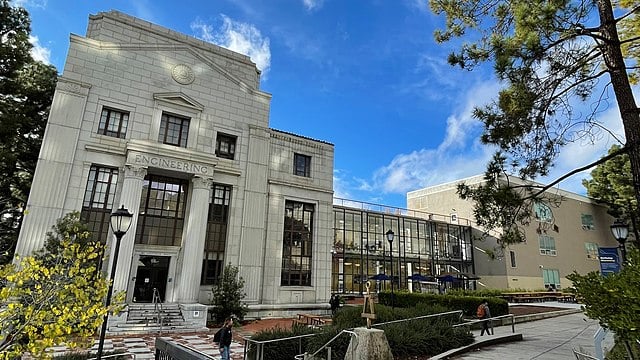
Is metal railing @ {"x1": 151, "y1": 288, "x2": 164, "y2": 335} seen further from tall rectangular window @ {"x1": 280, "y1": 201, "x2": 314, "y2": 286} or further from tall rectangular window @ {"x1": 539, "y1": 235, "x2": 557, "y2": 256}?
tall rectangular window @ {"x1": 539, "y1": 235, "x2": 557, "y2": 256}

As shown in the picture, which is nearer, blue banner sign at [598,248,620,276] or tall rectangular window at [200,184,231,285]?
blue banner sign at [598,248,620,276]

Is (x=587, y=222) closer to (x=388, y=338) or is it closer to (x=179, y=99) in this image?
(x=388, y=338)

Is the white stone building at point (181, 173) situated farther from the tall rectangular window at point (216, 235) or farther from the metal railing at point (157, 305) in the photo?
the metal railing at point (157, 305)

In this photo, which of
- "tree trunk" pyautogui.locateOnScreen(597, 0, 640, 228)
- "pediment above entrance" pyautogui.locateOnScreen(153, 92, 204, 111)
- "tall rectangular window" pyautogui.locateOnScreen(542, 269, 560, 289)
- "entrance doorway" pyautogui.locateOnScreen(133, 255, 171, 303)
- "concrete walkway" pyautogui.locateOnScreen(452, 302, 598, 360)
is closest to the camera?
"tree trunk" pyautogui.locateOnScreen(597, 0, 640, 228)

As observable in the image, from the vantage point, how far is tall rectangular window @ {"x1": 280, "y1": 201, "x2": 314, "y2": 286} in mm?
21578

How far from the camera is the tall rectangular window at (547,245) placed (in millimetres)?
39250

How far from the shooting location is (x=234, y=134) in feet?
70.7

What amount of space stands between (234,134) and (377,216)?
19.4 m

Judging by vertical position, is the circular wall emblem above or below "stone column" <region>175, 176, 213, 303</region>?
above

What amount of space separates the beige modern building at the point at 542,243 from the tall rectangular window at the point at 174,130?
26.4m

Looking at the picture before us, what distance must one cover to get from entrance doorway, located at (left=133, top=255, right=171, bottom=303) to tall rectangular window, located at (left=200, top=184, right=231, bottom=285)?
204 centimetres

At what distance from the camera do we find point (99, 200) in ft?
56.9

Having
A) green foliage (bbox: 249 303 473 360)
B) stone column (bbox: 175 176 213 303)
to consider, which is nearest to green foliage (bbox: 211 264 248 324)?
stone column (bbox: 175 176 213 303)

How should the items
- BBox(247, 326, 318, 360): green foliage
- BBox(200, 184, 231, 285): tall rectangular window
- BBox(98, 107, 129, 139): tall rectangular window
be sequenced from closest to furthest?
BBox(247, 326, 318, 360): green foliage → BBox(98, 107, 129, 139): tall rectangular window → BBox(200, 184, 231, 285): tall rectangular window
